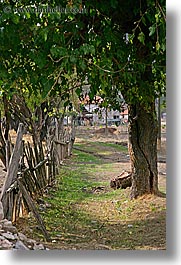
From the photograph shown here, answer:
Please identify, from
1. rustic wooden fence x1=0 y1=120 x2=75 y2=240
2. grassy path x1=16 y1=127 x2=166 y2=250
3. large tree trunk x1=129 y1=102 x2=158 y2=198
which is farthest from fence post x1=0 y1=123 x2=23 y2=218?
large tree trunk x1=129 y1=102 x2=158 y2=198

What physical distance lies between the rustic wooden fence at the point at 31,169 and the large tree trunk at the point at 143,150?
24cm

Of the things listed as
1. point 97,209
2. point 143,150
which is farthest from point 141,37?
point 97,209

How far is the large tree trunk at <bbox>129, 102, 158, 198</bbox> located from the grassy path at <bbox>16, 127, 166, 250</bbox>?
43 millimetres

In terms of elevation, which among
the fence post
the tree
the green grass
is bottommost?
the green grass

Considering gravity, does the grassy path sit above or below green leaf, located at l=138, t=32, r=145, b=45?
below

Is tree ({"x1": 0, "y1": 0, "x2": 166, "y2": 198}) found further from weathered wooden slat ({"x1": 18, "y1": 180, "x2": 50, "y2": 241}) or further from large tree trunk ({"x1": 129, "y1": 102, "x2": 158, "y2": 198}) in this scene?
Result: weathered wooden slat ({"x1": 18, "y1": 180, "x2": 50, "y2": 241})

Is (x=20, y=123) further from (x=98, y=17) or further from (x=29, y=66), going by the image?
(x=98, y=17)

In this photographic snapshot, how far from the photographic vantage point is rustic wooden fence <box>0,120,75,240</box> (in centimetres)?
170

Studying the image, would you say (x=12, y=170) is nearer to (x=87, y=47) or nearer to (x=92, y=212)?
(x=92, y=212)

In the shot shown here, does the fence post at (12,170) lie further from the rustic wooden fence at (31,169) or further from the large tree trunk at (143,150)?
the large tree trunk at (143,150)

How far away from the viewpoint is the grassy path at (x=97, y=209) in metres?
1.58

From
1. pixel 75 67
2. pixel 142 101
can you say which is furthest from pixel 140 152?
pixel 75 67

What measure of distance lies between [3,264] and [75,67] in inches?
25.0

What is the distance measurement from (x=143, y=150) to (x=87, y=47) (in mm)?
505
